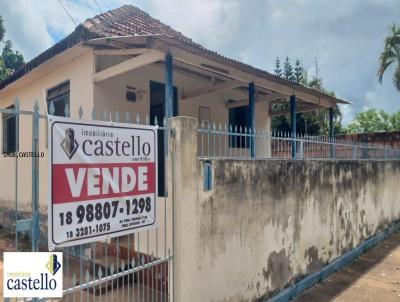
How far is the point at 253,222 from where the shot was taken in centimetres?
436

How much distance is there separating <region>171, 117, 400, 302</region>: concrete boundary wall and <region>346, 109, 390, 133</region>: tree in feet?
130

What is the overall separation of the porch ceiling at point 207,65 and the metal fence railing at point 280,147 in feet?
3.52

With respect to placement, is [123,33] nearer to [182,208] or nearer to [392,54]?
[182,208]

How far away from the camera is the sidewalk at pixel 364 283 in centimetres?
505

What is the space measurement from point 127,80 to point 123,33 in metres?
1.19

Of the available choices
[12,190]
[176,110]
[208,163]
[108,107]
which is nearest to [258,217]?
[208,163]

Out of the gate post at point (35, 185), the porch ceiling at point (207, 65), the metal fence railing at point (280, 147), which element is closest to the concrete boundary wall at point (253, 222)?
the metal fence railing at point (280, 147)

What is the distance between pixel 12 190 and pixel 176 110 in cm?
460

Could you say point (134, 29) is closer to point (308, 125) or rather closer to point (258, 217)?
point (258, 217)

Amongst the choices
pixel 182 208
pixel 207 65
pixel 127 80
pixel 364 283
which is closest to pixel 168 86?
pixel 207 65

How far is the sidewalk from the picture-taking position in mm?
5055

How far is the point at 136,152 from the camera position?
3.00 m

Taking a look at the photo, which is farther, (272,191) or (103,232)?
(272,191)

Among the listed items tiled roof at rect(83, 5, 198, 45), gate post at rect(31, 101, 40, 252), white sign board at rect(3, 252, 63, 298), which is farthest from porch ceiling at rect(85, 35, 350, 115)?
white sign board at rect(3, 252, 63, 298)
